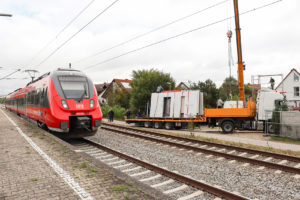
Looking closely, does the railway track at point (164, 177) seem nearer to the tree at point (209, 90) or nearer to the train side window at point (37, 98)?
the train side window at point (37, 98)

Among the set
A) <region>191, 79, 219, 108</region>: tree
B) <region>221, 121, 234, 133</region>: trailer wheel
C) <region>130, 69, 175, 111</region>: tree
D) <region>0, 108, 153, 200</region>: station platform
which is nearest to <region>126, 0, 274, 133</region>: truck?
<region>221, 121, 234, 133</region>: trailer wheel

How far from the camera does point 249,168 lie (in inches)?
274

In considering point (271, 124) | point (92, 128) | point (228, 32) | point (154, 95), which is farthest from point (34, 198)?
point (228, 32)

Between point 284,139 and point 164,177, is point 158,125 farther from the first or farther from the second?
point 164,177

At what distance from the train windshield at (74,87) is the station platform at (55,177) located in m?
2.97

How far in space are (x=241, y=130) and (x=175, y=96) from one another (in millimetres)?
5965

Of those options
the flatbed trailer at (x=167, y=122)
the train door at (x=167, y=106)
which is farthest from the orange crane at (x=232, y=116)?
the train door at (x=167, y=106)

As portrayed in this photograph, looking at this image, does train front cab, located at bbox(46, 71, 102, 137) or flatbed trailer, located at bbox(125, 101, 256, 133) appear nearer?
train front cab, located at bbox(46, 71, 102, 137)

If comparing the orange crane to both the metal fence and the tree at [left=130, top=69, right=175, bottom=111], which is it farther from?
the tree at [left=130, top=69, right=175, bottom=111]

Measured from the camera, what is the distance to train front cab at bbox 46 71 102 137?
944 centimetres

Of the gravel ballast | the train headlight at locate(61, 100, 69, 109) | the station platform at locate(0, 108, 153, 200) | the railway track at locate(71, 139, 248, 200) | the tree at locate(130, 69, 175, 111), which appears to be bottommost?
the gravel ballast

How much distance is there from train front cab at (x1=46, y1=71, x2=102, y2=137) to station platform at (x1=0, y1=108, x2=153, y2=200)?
2005 mm

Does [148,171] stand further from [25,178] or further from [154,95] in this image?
[154,95]

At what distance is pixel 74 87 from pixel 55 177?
573 cm
